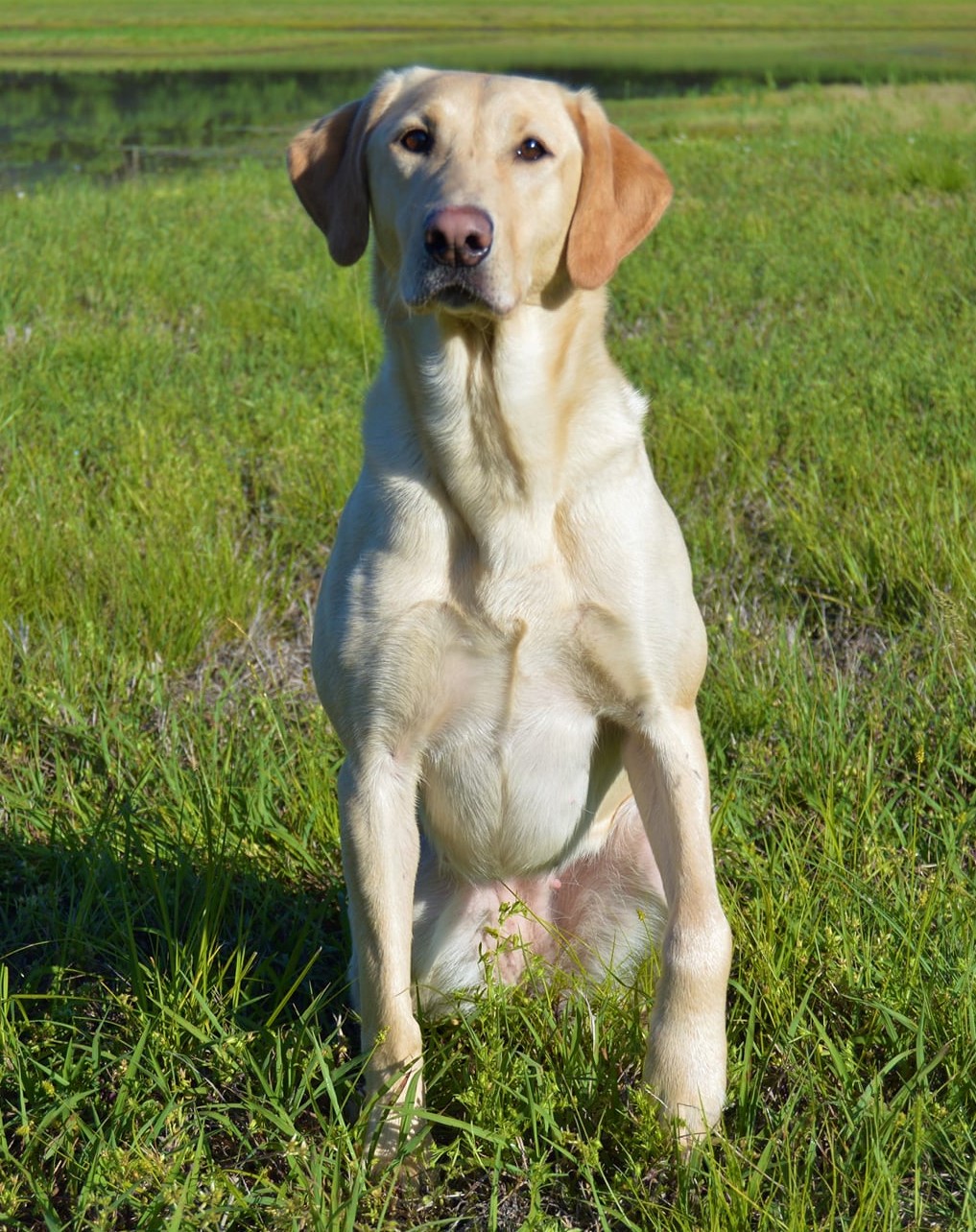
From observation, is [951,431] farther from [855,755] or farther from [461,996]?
[461,996]

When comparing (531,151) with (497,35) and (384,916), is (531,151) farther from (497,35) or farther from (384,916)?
(497,35)

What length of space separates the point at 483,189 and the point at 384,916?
122 cm

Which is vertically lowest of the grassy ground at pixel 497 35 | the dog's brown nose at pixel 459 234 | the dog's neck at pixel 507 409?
the grassy ground at pixel 497 35

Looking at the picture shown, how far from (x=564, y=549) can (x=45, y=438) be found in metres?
2.98

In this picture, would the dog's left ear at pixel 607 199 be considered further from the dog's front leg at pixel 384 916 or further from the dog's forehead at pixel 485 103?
the dog's front leg at pixel 384 916

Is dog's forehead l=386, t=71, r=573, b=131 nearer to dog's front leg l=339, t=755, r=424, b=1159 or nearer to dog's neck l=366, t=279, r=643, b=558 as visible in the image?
dog's neck l=366, t=279, r=643, b=558

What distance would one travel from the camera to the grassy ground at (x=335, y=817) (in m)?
1.95

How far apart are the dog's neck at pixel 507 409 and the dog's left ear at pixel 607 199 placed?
0.33 feet

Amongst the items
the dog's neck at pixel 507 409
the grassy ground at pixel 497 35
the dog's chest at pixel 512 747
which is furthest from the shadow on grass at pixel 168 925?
the grassy ground at pixel 497 35

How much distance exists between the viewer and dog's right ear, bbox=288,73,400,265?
8.21 feet

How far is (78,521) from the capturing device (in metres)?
3.85

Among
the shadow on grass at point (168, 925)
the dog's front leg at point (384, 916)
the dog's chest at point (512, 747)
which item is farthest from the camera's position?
the shadow on grass at point (168, 925)

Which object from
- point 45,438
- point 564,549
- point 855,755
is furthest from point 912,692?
point 45,438

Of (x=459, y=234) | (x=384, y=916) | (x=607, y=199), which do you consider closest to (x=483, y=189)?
(x=459, y=234)
